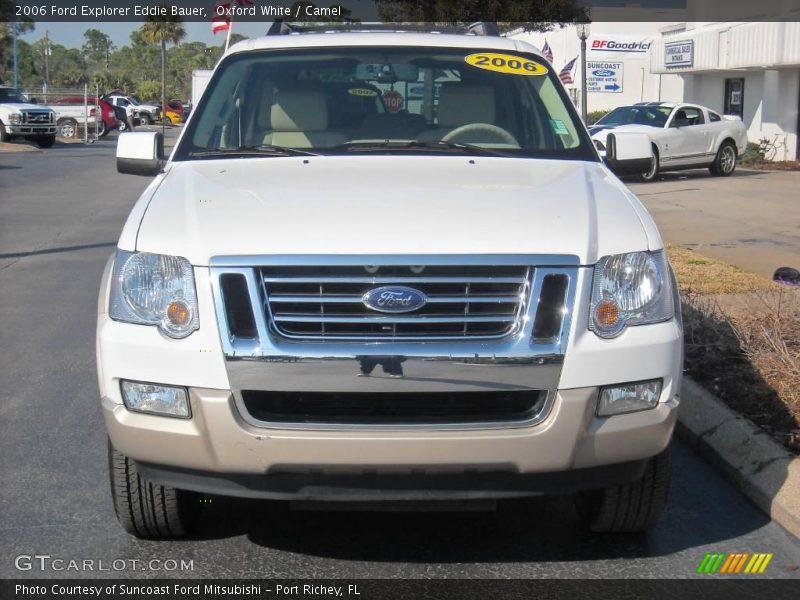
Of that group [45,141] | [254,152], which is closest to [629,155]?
[254,152]

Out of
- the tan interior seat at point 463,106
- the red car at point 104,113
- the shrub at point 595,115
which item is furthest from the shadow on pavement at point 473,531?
the red car at point 104,113

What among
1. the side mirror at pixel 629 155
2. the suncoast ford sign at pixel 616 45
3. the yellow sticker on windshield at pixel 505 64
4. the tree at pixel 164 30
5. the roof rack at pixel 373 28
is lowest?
the side mirror at pixel 629 155

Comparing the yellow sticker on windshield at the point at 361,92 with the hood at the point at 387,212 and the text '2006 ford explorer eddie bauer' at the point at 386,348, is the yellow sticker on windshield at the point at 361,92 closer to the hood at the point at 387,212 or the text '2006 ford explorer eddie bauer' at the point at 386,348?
the hood at the point at 387,212

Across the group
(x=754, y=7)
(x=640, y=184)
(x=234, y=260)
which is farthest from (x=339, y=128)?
(x=754, y=7)

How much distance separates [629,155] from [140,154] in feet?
8.10

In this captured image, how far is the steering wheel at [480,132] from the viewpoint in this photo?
5172mm

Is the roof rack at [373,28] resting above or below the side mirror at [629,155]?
above

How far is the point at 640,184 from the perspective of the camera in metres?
21.2

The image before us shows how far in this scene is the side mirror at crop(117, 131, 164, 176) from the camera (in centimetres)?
525

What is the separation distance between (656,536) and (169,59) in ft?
454

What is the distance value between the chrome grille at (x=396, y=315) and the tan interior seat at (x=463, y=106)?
1.90 m

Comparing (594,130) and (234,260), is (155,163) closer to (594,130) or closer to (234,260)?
(234,260)

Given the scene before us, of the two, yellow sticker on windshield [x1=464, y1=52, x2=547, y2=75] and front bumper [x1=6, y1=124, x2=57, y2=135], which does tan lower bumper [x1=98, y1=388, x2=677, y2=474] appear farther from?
front bumper [x1=6, y1=124, x2=57, y2=135]
